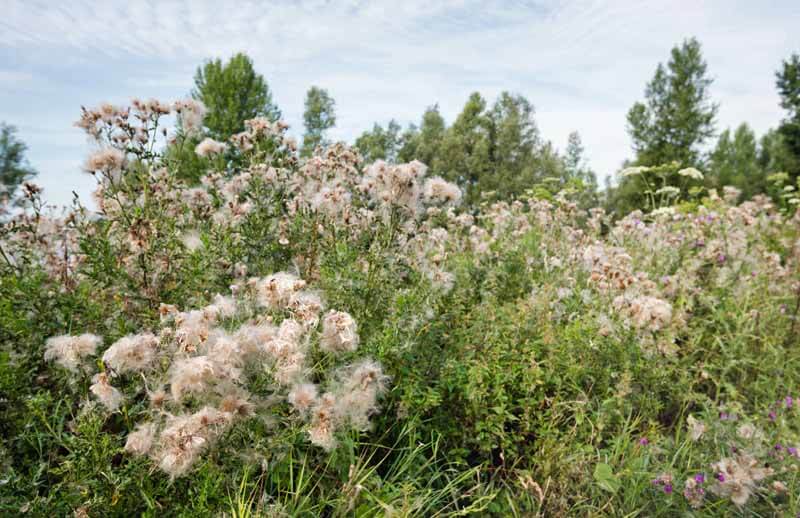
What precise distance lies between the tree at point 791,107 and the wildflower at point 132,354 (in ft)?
110

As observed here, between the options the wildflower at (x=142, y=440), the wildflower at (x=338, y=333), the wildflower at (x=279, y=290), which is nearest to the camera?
the wildflower at (x=142, y=440)

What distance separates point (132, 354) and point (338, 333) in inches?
29.6

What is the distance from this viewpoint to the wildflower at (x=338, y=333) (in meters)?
2.01

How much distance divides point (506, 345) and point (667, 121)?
3481cm

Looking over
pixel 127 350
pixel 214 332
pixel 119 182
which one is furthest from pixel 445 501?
pixel 119 182

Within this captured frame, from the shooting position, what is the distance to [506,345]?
326 centimetres

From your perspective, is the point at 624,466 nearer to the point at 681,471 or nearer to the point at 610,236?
the point at 681,471

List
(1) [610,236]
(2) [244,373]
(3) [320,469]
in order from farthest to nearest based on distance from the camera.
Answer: (1) [610,236] → (3) [320,469] → (2) [244,373]

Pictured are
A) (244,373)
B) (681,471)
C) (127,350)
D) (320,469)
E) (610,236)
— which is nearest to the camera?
(127,350)

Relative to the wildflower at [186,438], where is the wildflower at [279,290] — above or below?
above

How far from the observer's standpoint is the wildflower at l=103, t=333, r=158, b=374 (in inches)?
70.7

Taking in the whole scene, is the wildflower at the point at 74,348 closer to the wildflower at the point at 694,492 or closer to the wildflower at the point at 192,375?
the wildflower at the point at 192,375

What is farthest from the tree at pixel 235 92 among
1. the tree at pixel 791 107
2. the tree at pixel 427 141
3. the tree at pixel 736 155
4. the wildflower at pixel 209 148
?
the tree at pixel 736 155

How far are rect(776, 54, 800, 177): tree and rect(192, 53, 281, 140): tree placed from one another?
2718 cm
